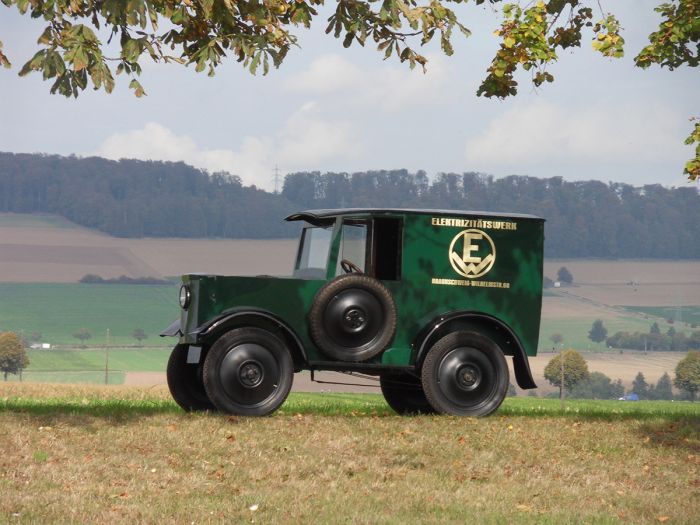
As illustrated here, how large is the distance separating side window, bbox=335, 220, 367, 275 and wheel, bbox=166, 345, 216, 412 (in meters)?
2.85

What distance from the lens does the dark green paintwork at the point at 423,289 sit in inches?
611

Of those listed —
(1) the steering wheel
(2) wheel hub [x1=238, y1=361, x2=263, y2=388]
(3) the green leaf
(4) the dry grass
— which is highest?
(3) the green leaf

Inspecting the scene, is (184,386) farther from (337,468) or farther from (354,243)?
(337,468)

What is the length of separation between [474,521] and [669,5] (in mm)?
12446

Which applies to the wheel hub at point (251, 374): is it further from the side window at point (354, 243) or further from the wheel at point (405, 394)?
the wheel at point (405, 394)

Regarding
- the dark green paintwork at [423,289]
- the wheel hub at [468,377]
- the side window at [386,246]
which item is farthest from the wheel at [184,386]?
the wheel hub at [468,377]

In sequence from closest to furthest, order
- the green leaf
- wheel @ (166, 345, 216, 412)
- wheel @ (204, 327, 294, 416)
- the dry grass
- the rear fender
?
the dry grass
the green leaf
wheel @ (204, 327, 294, 416)
the rear fender
wheel @ (166, 345, 216, 412)

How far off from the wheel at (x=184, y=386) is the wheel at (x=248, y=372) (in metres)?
1.44

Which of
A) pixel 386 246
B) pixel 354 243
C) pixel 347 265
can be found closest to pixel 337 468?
pixel 347 265

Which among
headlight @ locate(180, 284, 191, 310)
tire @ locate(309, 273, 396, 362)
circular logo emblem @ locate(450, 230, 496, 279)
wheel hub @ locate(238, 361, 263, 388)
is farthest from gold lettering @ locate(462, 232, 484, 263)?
headlight @ locate(180, 284, 191, 310)

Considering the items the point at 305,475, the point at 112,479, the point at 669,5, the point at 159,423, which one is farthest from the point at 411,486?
the point at 669,5

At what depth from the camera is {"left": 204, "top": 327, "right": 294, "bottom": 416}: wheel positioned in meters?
15.4

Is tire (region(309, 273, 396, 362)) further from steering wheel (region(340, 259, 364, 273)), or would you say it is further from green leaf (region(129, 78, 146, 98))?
green leaf (region(129, 78, 146, 98))

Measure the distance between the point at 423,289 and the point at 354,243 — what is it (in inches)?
48.1
